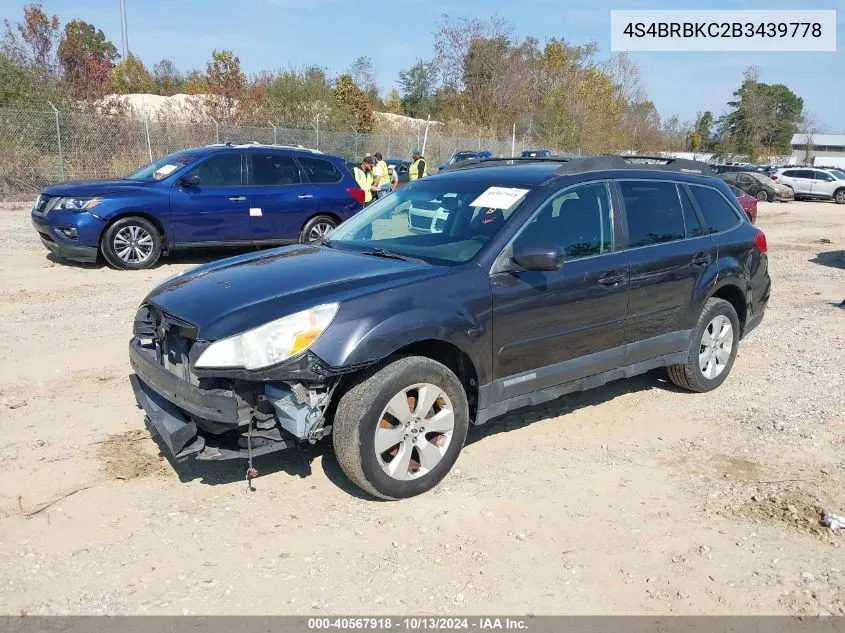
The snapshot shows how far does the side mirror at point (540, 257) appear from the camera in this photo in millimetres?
4051

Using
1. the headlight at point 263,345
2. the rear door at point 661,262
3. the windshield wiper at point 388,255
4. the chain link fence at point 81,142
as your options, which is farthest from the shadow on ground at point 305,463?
the chain link fence at point 81,142

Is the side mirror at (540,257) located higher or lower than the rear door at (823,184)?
lower

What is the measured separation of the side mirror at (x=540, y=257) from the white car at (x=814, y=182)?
33.0 m

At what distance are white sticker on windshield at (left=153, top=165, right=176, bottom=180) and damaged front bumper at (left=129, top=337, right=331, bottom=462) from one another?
23.9 ft

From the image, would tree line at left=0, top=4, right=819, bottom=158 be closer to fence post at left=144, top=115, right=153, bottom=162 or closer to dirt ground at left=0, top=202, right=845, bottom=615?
fence post at left=144, top=115, right=153, bottom=162

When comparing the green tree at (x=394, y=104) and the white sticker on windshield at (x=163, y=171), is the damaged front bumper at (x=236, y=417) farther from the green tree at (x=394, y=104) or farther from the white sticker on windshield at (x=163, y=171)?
the green tree at (x=394, y=104)

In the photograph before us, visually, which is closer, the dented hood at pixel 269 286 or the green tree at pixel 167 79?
the dented hood at pixel 269 286

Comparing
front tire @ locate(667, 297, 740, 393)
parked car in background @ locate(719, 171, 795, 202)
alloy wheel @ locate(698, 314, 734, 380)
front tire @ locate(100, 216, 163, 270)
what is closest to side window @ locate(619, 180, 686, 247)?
front tire @ locate(667, 297, 740, 393)

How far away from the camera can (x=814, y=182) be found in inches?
1282

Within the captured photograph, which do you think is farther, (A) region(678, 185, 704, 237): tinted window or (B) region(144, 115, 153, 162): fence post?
(B) region(144, 115, 153, 162): fence post

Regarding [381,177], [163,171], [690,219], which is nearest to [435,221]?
[690,219]

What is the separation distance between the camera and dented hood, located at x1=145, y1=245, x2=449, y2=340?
141 inches

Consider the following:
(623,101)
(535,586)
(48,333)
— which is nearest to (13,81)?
(48,333)

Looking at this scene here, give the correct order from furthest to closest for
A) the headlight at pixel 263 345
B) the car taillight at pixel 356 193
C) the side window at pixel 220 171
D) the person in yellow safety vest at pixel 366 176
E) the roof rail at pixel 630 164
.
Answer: the person in yellow safety vest at pixel 366 176
the car taillight at pixel 356 193
the side window at pixel 220 171
the roof rail at pixel 630 164
the headlight at pixel 263 345
